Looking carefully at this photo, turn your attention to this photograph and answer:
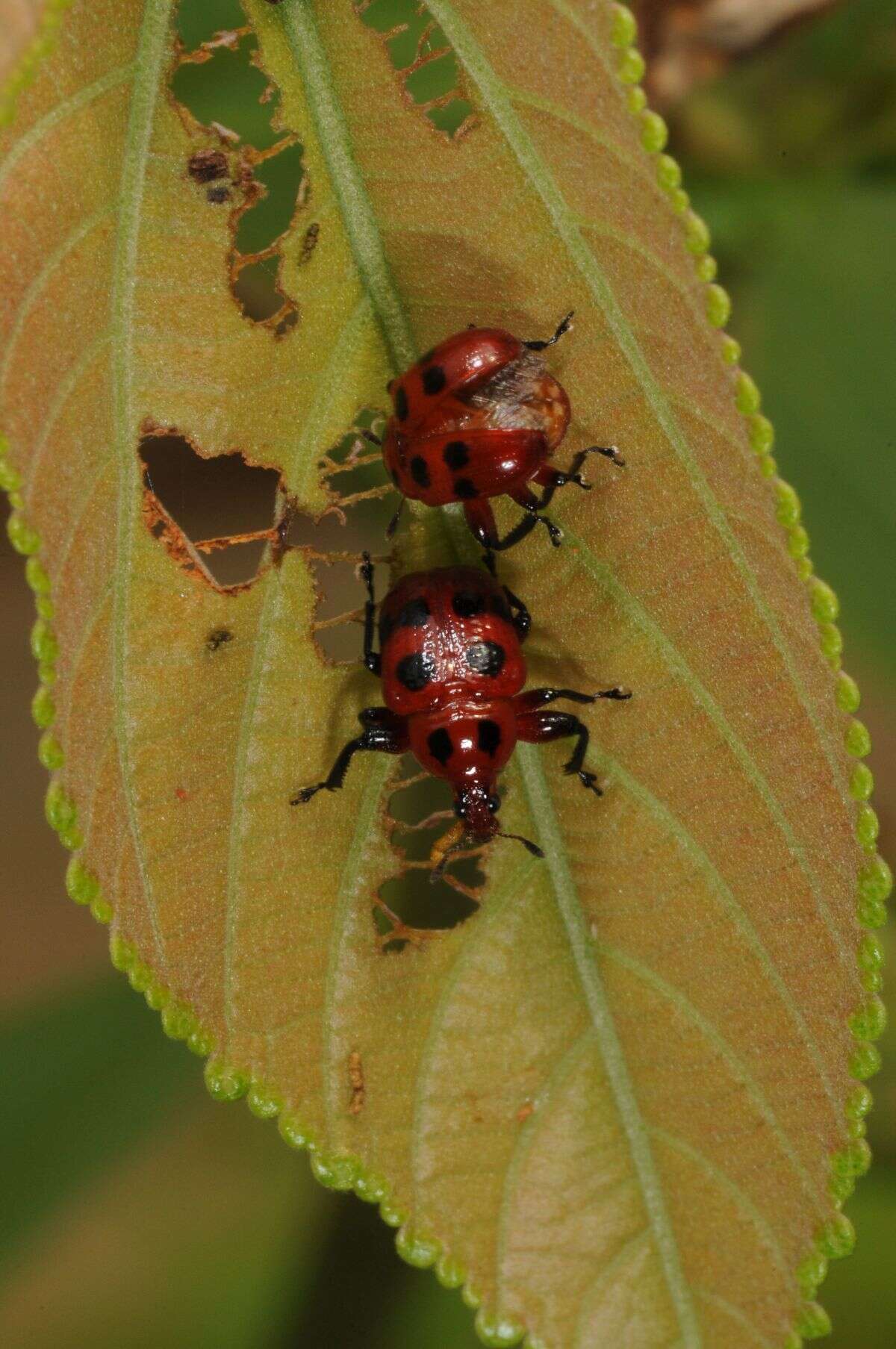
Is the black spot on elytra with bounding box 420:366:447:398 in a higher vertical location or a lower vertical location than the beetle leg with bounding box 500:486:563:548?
higher

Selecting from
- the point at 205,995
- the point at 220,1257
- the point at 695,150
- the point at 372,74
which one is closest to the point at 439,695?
the point at 205,995

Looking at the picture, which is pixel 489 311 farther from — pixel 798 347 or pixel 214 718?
pixel 798 347

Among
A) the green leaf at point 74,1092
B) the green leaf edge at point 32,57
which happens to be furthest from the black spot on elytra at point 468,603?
the green leaf at point 74,1092

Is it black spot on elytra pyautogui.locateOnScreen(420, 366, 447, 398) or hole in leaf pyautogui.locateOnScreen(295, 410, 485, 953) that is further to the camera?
hole in leaf pyautogui.locateOnScreen(295, 410, 485, 953)

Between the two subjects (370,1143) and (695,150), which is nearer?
(370,1143)

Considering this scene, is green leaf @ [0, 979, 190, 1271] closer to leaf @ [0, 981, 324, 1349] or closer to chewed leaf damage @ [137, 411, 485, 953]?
leaf @ [0, 981, 324, 1349]

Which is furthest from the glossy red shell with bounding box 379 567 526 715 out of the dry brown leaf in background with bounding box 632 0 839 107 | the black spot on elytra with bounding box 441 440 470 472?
the dry brown leaf in background with bounding box 632 0 839 107

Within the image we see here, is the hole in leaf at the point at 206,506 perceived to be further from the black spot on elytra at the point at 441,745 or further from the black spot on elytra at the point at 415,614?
the black spot on elytra at the point at 441,745
